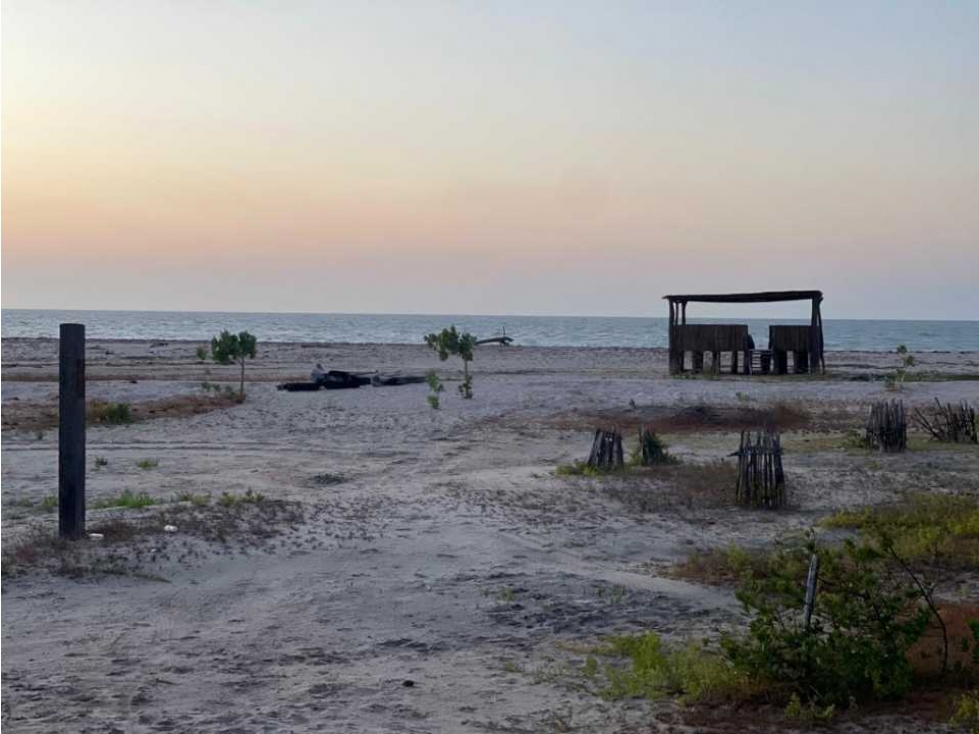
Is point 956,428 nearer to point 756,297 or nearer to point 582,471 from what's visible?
point 582,471

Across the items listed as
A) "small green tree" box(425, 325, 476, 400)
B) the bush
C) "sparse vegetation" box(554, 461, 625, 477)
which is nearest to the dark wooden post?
the bush

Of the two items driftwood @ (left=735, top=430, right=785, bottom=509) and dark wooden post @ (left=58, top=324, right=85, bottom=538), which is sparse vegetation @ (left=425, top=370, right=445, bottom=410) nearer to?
driftwood @ (left=735, top=430, right=785, bottom=509)

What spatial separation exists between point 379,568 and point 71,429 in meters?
3.18

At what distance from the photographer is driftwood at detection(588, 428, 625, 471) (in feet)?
51.0

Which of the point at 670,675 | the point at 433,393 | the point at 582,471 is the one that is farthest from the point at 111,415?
the point at 670,675

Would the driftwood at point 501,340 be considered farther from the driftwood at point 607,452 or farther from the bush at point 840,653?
the bush at point 840,653

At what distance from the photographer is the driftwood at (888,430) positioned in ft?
56.7

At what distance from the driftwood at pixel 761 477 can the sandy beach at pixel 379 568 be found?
33 cm

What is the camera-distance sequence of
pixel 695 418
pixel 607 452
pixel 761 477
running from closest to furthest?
pixel 761 477
pixel 607 452
pixel 695 418

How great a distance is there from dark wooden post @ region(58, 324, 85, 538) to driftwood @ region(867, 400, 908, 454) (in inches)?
473

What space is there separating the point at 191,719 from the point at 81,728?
58 cm

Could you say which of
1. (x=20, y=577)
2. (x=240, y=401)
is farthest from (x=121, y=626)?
(x=240, y=401)

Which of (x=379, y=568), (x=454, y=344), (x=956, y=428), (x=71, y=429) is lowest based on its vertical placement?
(x=379, y=568)

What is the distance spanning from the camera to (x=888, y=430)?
56.7 ft
